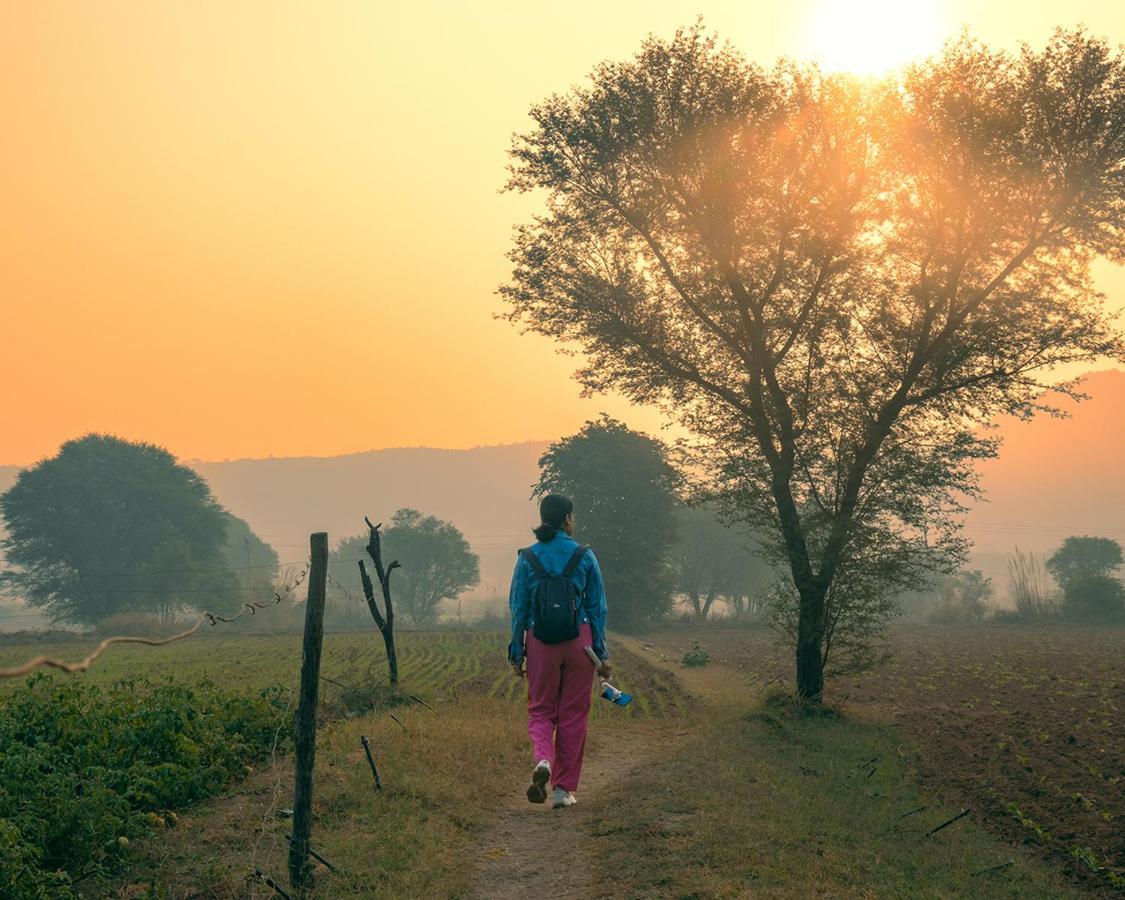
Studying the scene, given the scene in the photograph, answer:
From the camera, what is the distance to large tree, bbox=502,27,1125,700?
20.4 metres

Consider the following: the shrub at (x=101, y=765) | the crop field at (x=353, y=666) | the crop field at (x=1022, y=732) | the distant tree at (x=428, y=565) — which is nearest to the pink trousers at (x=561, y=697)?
the shrub at (x=101, y=765)

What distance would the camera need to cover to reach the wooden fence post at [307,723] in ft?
28.3

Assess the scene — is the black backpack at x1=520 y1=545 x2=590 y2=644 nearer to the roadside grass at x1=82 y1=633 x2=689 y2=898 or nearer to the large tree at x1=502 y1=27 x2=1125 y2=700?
the roadside grass at x1=82 y1=633 x2=689 y2=898

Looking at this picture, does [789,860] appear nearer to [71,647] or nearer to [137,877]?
[137,877]

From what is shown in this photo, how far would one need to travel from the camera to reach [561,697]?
33.7 ft

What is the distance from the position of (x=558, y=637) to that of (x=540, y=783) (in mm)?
1470

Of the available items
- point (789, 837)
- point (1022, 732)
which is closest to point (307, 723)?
point (789, 837)

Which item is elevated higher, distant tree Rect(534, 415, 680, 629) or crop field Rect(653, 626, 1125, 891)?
distant tree Rect(534, 415, 680, 629)

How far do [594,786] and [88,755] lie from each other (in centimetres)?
654

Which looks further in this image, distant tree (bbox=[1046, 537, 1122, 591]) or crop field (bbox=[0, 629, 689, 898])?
distant tree (bbox=[1046, 537, 1122, 591])

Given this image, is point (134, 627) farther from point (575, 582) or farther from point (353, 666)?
point (575, 582)

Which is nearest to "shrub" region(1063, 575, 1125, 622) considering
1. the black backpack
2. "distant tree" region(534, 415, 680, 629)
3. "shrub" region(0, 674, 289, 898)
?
"distant tree" region(534, 415, 680, 629)

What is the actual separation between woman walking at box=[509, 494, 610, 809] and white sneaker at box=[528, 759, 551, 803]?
34 centimetres

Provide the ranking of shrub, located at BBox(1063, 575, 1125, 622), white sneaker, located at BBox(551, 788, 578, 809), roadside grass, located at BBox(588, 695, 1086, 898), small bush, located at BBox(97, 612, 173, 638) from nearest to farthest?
roadside grass, located at BBox(588, 695, 1086, 898) < white sneaker, located at BBox(551, 788, 578, 809) < shrub, located at BBox(1063, 575, 1125, 622) < small bush, located at BBox(97, 612, 173, 638)
